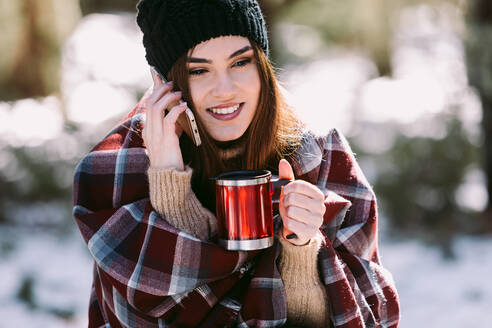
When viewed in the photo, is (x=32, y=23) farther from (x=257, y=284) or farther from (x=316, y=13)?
(x=257, y=284)

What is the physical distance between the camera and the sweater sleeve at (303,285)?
179 cm

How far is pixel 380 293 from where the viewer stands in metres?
1.98

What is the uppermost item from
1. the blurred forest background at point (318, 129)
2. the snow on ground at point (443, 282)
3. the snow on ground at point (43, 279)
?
the blurred forest background at point (318, 129)

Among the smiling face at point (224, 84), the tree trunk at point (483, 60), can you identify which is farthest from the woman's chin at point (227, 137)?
the tree trunk at point (483, 60)

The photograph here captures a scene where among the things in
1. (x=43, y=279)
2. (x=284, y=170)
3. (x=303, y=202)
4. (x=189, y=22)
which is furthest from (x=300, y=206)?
(x=43, y=279)

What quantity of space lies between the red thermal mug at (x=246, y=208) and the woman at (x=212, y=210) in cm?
5

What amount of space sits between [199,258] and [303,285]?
0.33 metres

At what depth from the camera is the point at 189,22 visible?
1822 millimetres

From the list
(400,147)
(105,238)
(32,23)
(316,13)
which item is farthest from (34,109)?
(105,238)

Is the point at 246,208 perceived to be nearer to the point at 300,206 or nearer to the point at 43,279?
the point at 300,206

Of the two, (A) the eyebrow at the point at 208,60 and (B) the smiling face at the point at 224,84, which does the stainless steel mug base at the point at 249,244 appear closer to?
(B) the smiling face at the point at 224,84

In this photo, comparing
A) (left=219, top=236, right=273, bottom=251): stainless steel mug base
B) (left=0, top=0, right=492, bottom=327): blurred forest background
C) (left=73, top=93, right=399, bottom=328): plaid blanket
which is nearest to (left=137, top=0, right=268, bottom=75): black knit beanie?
(left=73, top=93, right=399, bottom=328): plaid blanket

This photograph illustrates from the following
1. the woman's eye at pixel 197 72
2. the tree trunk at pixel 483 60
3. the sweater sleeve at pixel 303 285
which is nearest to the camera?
the sweater sleeve at pixel 303 285

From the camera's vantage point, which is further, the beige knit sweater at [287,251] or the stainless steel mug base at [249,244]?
the beige knit sweater at [287,251]
